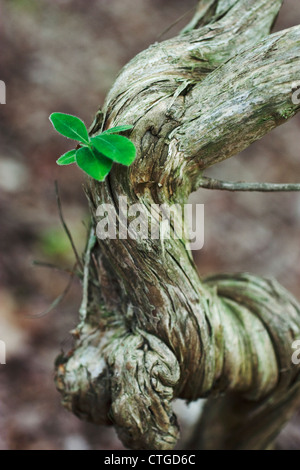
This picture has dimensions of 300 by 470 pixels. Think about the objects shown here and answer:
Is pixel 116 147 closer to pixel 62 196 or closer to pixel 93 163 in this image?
pixel 93 163

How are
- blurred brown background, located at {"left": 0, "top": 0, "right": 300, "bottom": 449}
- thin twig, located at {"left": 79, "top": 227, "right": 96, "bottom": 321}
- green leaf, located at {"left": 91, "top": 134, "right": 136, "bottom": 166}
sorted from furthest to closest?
blurred brown background, located at {"left": 0, "top": 0, "right": 300, "bottom": 449} → thin twig, located at {"left": 79, "top": 227, "right": 96, "bottom": 321} → green leaf, located at {"left": 91, "top": 134, "right": 136, "bottom": 166}

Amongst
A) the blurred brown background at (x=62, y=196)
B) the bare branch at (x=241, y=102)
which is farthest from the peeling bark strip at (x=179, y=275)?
the blurred brown background at (x=62, y=196)

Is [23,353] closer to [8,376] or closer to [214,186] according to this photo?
[8,376]

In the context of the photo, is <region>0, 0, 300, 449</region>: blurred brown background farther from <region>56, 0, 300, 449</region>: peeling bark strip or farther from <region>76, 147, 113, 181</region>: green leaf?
<region>76, 147, 113, 181</region>: green leaf

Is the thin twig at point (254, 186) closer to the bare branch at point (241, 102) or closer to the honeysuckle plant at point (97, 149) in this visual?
the bare branch at point (241, 102)

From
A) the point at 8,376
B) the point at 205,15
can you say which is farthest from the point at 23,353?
the point at 205,15

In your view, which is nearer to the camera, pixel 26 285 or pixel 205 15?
pixel 205 15

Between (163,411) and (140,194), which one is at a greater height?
(140,194)

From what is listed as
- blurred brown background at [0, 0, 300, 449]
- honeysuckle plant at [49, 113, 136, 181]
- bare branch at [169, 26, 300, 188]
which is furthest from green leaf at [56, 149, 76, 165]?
blurred brown background at [0, 0, 300, 449]
